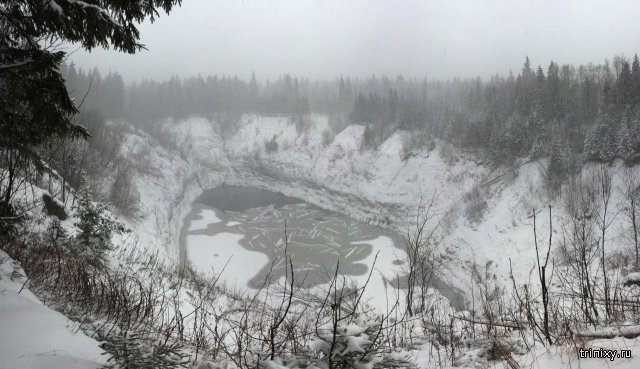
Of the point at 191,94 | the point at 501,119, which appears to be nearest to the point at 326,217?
the point at 501,119

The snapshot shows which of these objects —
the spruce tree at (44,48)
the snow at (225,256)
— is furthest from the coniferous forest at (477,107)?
the snow at (225,256)

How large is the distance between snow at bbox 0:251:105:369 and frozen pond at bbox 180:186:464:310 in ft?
65.5

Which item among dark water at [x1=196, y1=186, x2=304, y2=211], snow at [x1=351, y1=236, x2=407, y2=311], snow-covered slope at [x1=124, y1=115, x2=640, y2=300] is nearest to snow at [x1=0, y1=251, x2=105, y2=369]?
snow-covered slope at [x1=124, y1=115, x2=640, y2=300]

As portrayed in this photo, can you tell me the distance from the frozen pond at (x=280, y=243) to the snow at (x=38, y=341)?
1998 centimetres

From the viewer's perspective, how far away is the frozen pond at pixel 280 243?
30844 millimetres

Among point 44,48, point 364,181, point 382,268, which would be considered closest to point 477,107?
point 364,181

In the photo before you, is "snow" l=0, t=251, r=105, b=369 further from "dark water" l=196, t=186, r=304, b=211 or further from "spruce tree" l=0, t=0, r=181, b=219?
"dark water" l=196, t=186, r=304, b=211

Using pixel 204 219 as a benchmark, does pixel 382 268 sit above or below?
below

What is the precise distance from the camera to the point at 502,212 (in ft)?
131

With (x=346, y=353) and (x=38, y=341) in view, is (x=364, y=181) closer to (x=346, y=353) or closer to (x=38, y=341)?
(x=346, y=353)

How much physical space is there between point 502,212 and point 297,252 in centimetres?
2486

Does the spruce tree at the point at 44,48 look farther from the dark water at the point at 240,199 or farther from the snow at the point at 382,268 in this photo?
the dark water at the point at 240,199

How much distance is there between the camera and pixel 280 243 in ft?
127

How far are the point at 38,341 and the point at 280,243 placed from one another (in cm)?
3700
